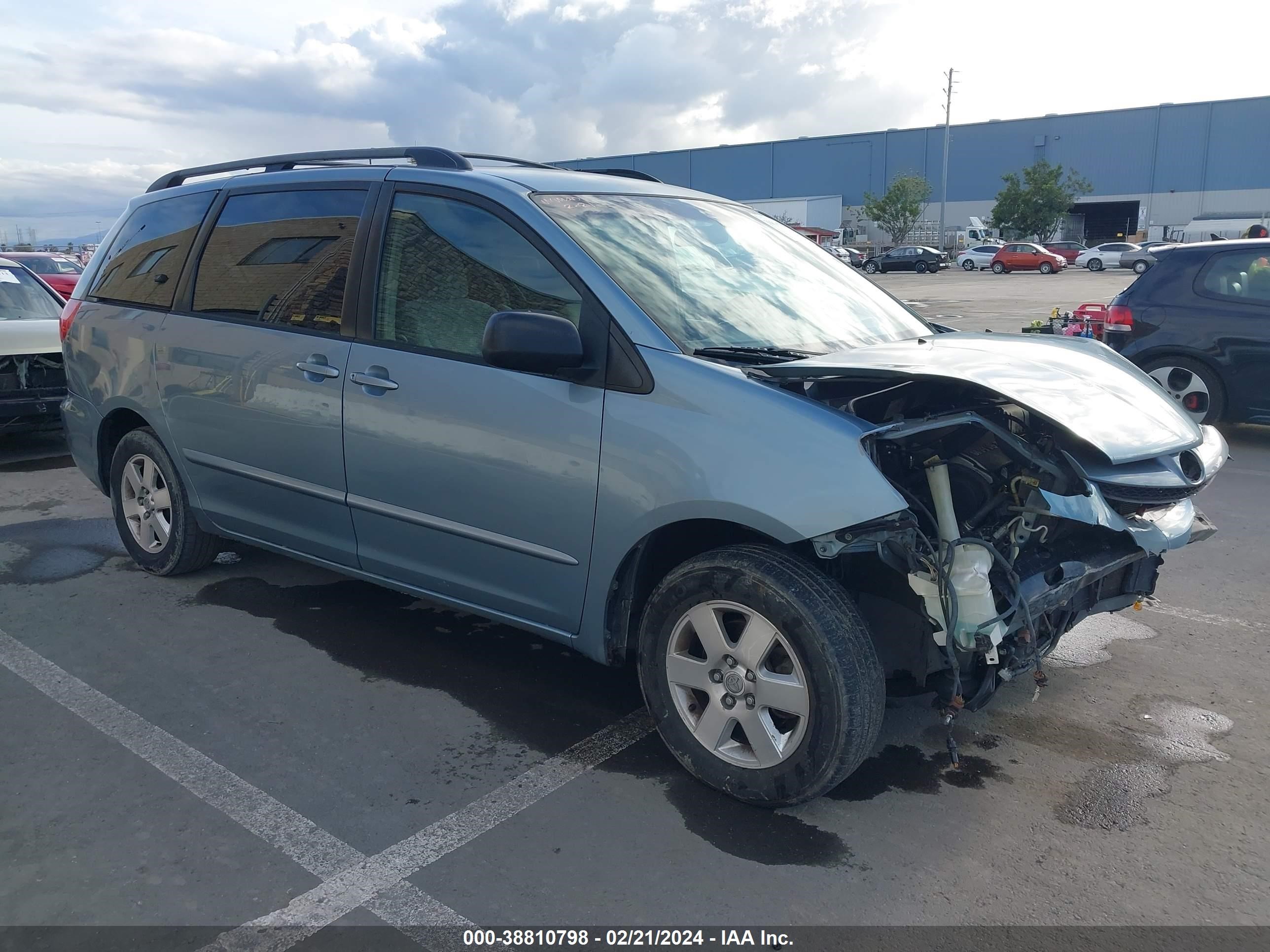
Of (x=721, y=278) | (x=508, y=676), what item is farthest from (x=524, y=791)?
(x=721, y=278)

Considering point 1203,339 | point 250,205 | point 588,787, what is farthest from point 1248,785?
point 1203,339

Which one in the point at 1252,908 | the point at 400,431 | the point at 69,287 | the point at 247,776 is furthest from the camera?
the point at 69,287

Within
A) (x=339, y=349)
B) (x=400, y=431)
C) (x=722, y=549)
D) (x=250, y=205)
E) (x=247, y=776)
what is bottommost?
(x=247, y=776)

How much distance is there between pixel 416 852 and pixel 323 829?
0.32 meters

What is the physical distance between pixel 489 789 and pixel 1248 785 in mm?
2358

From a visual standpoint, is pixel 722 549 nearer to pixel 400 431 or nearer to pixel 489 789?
Answer: pixel 489 789

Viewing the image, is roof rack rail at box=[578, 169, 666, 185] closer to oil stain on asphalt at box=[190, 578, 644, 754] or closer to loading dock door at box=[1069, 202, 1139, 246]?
oil stain on asphalt at box=[190, 578, 644, 754]

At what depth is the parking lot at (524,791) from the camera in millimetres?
2609

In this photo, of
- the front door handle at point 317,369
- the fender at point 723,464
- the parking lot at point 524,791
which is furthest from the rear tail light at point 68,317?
the fender at point 723,464

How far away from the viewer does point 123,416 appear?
5102 millimetres

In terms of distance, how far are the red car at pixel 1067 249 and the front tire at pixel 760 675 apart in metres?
52.8

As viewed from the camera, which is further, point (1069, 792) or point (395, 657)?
point (395, 657)

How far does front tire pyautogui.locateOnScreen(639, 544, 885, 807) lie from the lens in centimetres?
281

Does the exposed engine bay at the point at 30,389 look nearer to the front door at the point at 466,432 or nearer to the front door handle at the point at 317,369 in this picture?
the front door handle at the point at 317,369
